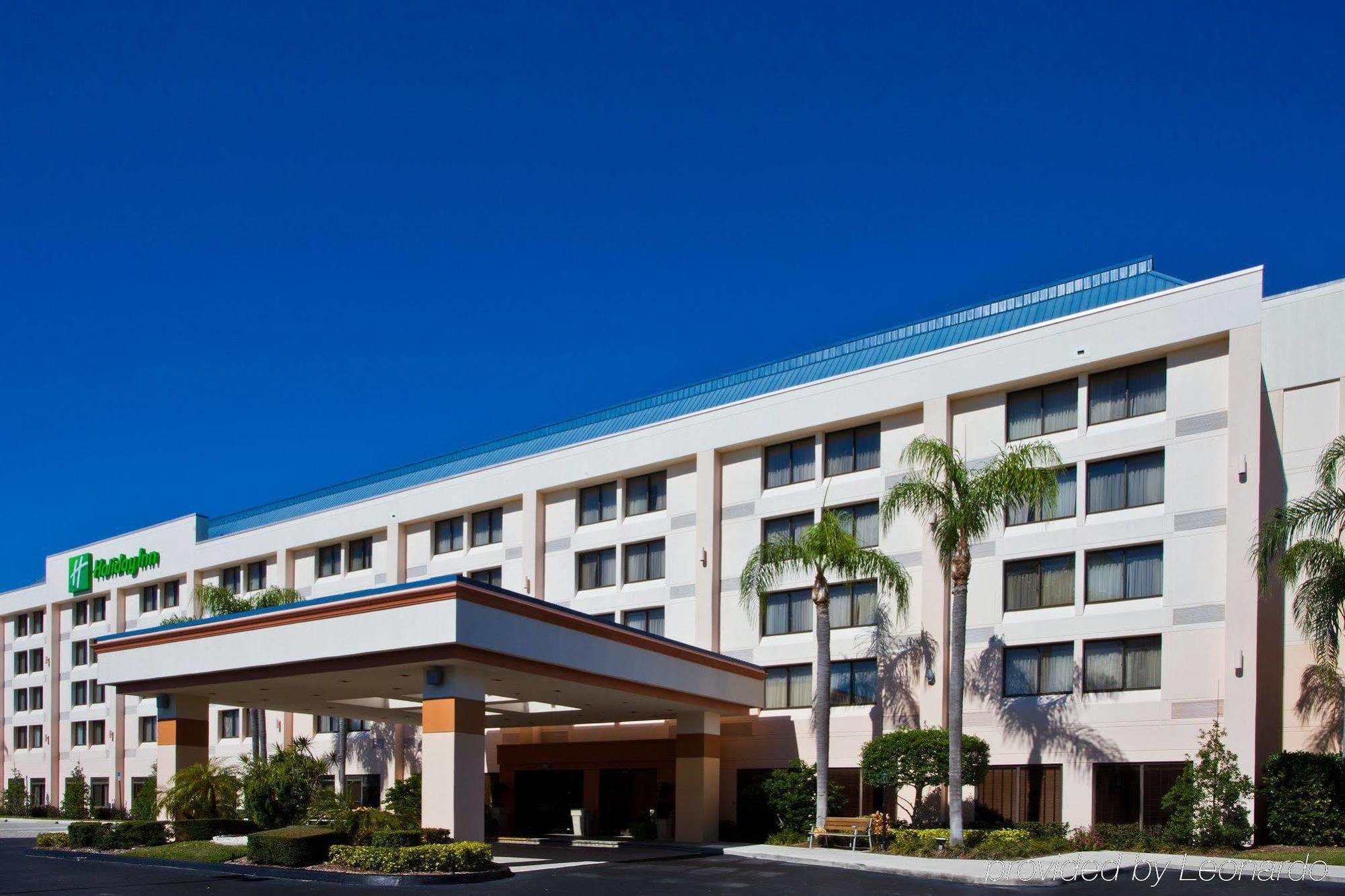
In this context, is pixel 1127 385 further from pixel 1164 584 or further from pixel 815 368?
pixel 815 368

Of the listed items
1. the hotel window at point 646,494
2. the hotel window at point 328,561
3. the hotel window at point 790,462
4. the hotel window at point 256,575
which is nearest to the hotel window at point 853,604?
the hotel window at point 790,462

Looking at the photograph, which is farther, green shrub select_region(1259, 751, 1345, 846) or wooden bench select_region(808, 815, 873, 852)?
wooden bench select_region(808, 815, 873, 852)

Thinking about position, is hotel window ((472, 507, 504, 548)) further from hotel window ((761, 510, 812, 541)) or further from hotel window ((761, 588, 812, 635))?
hotel window ((761, 588, 812, 635))

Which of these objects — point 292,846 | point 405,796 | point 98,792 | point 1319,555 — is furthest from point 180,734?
point 98,792

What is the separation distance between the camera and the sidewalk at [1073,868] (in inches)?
1005

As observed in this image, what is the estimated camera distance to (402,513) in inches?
2030

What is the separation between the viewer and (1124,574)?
1323 inches

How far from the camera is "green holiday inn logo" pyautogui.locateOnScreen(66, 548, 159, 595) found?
63.4 meters

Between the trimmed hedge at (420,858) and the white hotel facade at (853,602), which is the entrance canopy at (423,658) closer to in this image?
the white hotel facade at (853,602)

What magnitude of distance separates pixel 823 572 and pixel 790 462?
5721mm

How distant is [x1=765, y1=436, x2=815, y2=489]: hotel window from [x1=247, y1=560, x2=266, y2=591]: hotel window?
27.3 metres

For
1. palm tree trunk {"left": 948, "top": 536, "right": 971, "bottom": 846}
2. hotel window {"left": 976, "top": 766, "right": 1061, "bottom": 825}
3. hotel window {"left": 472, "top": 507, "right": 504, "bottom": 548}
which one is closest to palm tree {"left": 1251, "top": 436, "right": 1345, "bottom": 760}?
palm tree trunk {"left": 948, "top": 536, "right": 971, "bottom": 846}

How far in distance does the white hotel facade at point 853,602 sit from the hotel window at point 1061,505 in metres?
0.12

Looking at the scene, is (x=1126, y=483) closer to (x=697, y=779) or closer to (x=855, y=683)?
(x=855, y=683)
